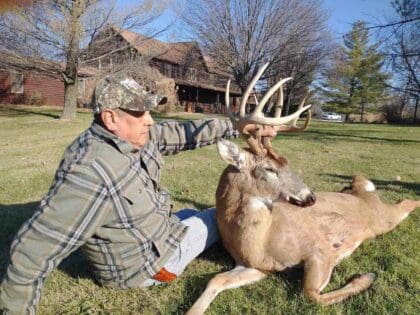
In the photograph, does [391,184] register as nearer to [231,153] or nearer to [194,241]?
[231,153]

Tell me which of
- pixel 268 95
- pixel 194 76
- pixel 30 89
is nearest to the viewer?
pixel 268 95

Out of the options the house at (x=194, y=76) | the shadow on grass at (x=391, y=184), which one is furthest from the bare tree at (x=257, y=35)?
the shadow on grass at (x=391, y=184)

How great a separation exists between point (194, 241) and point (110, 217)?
3.13 ft

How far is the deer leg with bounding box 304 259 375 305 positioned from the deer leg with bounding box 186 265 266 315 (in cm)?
35

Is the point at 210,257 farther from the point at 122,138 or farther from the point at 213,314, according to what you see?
the point at 122,138

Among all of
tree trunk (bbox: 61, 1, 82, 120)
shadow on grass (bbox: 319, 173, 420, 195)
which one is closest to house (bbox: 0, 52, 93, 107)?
tree trunk (bbox: 61, 1, 82, 120)

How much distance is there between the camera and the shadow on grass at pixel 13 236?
3367 millimetres

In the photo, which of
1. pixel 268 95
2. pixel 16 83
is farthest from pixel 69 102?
pixel 268 95

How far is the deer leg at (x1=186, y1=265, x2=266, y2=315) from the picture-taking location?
9.04 ft

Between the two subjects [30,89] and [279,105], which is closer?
[279,105]

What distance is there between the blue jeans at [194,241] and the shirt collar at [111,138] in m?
0.94

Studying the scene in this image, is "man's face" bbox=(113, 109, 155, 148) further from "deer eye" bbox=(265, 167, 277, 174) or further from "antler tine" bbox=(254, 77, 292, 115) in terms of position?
"deer eye" bbox=(265, 167, 277, 174)

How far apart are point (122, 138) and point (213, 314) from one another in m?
1.25

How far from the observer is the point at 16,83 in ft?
83.8
